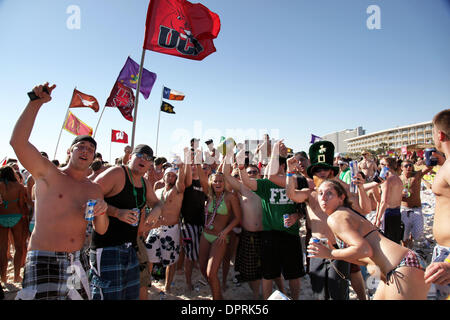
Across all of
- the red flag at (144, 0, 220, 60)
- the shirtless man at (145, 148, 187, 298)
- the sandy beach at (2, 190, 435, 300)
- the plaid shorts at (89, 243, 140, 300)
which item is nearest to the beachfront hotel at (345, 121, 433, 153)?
the red flag at (144, 0, 220, 60)

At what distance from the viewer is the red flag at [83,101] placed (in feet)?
32.4

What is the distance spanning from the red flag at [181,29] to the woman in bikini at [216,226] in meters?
3.48

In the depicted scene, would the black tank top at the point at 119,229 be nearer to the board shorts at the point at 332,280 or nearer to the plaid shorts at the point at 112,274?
the plaid shorts at the point at 112,274

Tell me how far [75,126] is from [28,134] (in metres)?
9.03

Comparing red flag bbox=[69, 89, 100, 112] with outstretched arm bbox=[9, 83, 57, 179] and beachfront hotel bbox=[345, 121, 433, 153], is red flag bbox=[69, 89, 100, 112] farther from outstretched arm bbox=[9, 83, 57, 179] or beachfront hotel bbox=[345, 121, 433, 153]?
beachfront hotel bbox=[345, 121, 433, 153]

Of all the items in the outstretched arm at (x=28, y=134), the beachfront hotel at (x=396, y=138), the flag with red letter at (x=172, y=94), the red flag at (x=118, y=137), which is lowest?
the outstretched arm at (x=28, y=134)

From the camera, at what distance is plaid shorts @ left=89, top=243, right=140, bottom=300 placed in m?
2.70

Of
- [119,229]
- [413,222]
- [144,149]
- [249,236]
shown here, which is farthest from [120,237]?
[413,222]

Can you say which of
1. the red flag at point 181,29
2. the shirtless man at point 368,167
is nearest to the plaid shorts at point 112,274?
the red flag at point 181,29

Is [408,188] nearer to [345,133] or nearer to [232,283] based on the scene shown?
[232,283]

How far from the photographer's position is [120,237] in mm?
2875

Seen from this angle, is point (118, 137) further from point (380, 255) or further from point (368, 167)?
point (380, 255)
